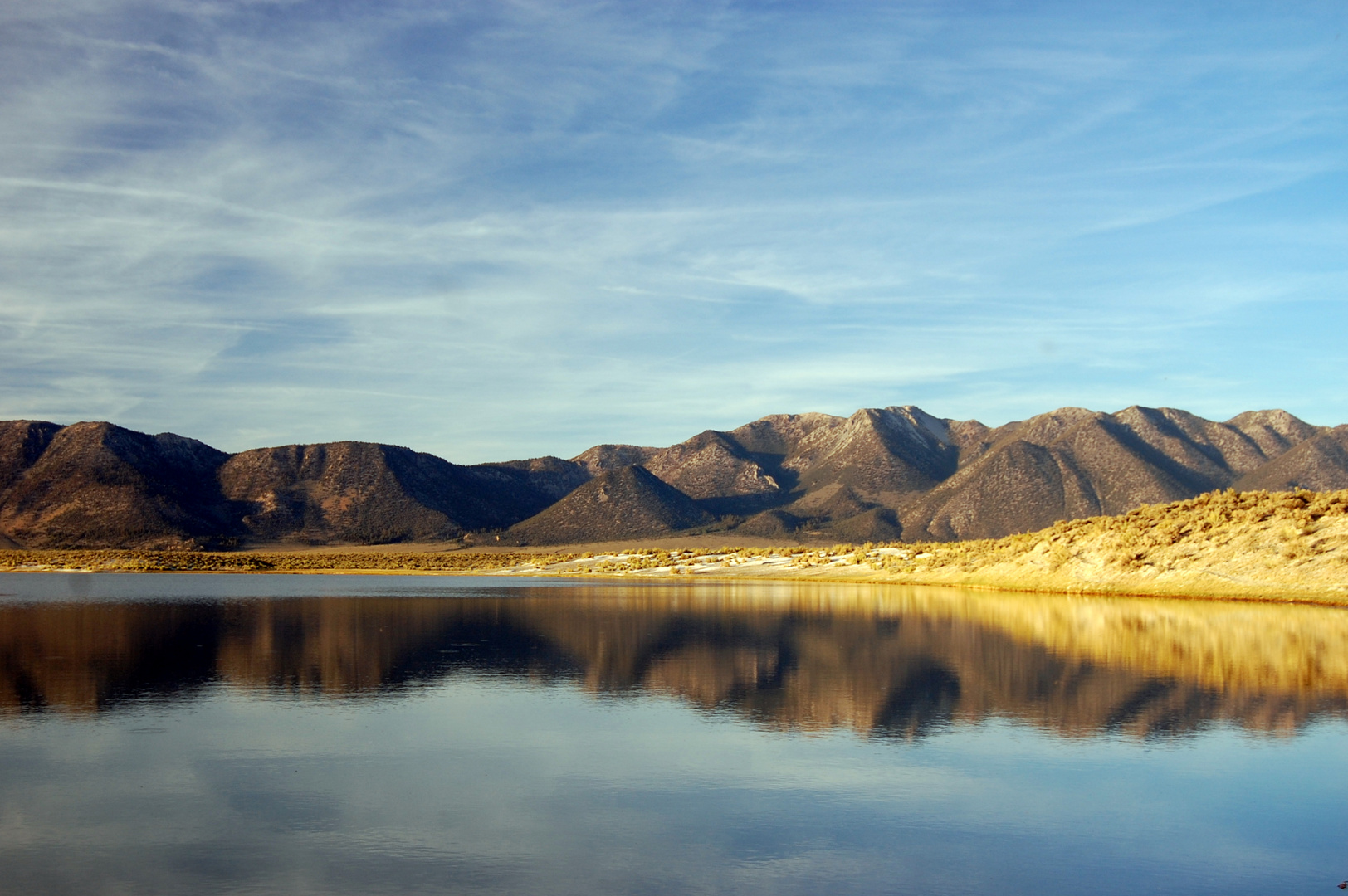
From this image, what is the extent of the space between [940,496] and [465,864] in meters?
152

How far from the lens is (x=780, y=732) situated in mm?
17766

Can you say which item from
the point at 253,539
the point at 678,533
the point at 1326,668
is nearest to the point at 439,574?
the point at 678,533

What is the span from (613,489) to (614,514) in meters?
8.68

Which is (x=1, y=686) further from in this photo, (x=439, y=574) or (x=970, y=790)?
(x=439, y=574)

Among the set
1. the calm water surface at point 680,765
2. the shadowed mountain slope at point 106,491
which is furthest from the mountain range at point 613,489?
the calm water surface at point 680,765

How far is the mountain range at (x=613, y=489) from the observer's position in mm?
148625

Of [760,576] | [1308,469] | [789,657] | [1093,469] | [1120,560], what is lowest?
[760,576]

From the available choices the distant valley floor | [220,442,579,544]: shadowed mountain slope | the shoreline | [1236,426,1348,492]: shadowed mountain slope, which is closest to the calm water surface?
the shoreline

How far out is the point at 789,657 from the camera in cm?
2794

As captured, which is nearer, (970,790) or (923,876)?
(923,876)

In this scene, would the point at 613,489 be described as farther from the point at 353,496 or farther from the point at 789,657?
the point at 789,657

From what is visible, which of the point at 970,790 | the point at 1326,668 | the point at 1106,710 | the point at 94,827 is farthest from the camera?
the point at 1326,668

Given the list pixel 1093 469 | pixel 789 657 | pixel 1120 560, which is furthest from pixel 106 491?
pixel 789 657

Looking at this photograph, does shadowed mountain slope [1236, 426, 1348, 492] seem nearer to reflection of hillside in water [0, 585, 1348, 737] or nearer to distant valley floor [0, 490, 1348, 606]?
distant valley floor [0, 490, 1348, 606]
